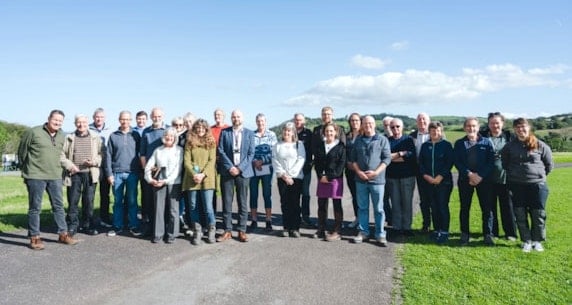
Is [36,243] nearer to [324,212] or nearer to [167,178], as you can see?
[167,178]

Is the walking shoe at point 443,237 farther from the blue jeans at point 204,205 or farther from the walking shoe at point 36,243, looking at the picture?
the walking shoe at point 36,243

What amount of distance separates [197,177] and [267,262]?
216 centimetres

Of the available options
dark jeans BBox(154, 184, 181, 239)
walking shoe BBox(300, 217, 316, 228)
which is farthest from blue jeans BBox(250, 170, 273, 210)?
dark jeans BBox(154, 184, 181, 239)

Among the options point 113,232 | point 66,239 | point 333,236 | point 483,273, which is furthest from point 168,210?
point 483,273

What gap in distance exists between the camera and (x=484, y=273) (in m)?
5.88

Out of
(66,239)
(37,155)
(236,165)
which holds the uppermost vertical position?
(37,155)

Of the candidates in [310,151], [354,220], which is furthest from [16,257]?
[354,220]

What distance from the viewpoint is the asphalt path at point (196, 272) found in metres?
5.04

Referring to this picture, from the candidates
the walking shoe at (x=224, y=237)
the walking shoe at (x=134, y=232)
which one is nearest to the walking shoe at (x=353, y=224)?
the walking shoe at (x=224, y=237)

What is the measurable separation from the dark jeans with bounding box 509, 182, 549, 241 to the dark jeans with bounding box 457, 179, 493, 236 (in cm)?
46

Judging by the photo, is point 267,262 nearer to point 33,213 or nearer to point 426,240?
point 426,240

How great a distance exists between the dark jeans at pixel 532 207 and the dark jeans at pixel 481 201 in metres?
0.46

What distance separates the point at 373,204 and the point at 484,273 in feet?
7.66

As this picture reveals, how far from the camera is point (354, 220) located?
31.4ft
